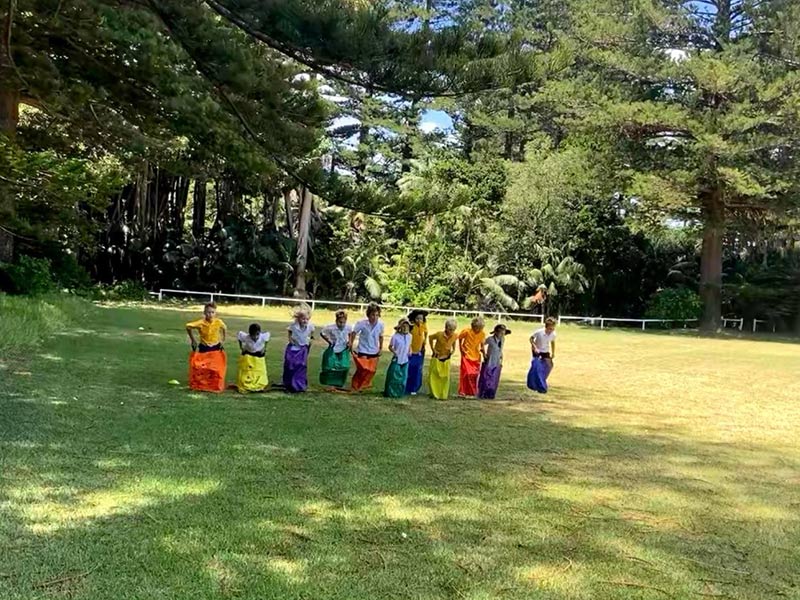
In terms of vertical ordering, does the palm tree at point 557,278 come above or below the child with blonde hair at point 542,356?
above

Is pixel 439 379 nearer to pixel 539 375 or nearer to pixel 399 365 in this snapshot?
pixel 399 365

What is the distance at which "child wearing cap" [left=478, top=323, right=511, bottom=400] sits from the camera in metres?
9.27

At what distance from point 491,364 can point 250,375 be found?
281cm

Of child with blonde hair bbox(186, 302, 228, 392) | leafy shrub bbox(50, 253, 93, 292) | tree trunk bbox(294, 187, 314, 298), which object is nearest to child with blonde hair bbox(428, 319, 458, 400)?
child with blonde hair bbox(186, 302, 228, 392)

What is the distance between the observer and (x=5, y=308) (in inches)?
508

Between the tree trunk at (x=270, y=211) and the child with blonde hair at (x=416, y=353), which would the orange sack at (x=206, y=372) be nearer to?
the child with blonde hair at (x=416, y=353)

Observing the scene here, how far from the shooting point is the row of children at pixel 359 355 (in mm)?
8359

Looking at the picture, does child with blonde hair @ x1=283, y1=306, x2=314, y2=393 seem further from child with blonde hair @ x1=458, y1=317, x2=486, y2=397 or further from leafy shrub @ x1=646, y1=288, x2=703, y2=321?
leafy shrub @ x1=646, y1=288, x2=703, y2=321

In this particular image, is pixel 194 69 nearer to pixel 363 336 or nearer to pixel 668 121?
pixel 363 336

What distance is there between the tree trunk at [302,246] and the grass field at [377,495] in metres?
20.1

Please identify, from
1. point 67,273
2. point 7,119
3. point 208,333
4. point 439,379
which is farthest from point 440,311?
point 208,333

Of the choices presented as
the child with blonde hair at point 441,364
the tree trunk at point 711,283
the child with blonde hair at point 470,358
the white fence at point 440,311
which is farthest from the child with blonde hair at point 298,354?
the tree trunk at point 711,283

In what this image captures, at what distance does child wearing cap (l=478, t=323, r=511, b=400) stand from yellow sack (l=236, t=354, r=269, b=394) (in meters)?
2.61

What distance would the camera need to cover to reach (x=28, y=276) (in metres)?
16.4
